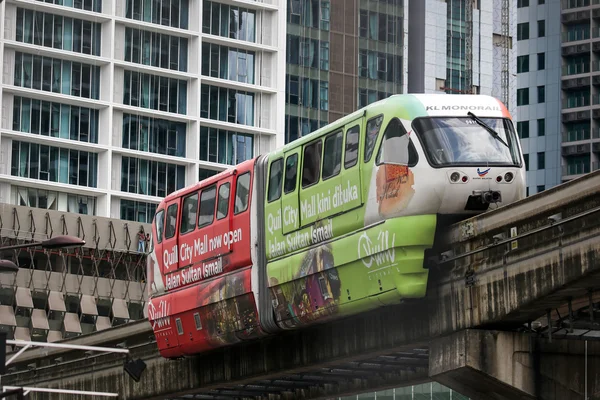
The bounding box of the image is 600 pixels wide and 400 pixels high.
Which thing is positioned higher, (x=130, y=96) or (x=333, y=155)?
(x=130, y=96)

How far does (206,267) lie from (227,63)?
8814cm

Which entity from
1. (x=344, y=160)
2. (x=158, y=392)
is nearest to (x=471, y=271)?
(x=344, y=160)

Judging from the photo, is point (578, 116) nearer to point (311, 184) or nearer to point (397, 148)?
point (311, 184)

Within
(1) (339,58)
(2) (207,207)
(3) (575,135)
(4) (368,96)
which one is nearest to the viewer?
(2) (207,207)

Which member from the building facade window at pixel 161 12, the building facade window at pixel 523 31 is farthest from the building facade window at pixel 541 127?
the building facade window at pixel 161 12

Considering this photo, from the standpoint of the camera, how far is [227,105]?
12412 cm

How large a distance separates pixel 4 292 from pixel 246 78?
27.9m

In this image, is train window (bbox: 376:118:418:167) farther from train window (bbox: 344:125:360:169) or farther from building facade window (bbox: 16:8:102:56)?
building facade window (bbox: 16:8:102:56)

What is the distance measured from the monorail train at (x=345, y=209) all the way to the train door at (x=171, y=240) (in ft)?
4.40

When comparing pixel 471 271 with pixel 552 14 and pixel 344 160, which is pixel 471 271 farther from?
pixel 552 14

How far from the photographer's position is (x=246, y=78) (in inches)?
Result: 4911

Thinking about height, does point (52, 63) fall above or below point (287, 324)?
above

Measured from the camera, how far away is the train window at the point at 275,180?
1314 inches

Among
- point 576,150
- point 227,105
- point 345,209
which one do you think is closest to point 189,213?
point 345,209
